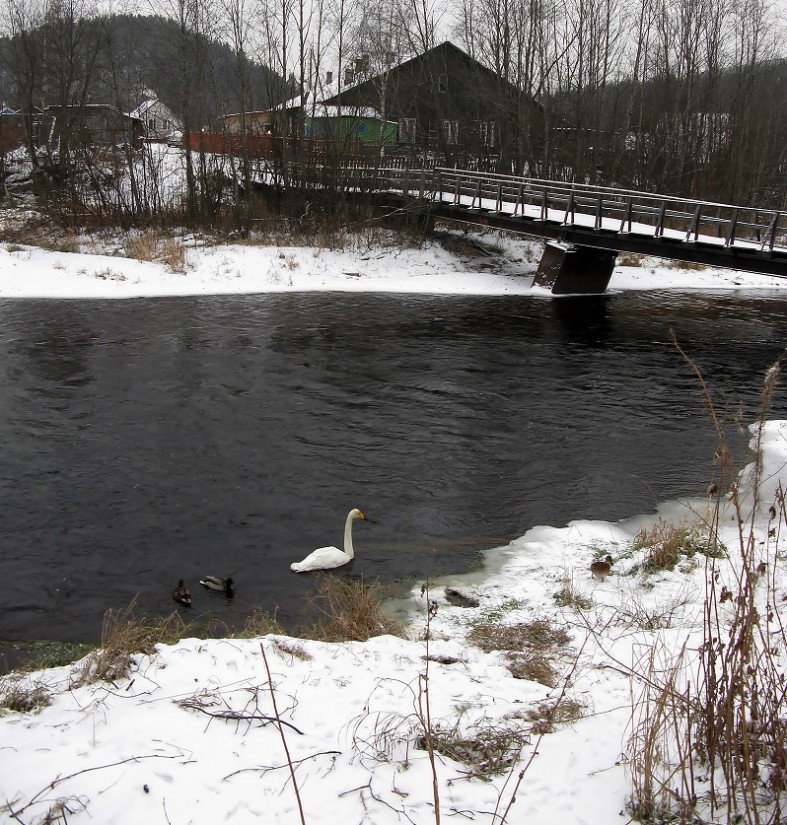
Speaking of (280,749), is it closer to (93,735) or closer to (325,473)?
(93,735)

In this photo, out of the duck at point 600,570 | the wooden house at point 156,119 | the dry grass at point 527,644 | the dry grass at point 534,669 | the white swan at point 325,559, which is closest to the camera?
the dry grass at point 534,669

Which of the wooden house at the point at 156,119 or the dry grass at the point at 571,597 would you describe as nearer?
the dry grass at the point at 571,597

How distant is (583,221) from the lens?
82.4ft

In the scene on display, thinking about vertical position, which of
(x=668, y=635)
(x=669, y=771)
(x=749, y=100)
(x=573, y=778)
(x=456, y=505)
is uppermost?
(x=749, y=100)

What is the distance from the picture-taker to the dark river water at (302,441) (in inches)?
307

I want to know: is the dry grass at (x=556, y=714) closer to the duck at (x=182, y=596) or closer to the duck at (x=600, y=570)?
the duck at (x=600, y=570)

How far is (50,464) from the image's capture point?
10.2m

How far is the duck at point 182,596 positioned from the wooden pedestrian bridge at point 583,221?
1578 cm

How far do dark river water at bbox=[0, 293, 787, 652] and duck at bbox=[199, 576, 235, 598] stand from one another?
108 millimetres

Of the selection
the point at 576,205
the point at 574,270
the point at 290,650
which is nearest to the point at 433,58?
the point at 576,205

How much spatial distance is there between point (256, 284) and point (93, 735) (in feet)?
73.6

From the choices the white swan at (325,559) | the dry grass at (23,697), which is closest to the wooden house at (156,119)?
the white swan at (325,559)

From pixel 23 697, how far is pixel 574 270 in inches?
920

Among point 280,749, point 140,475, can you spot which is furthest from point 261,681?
point 140,475
